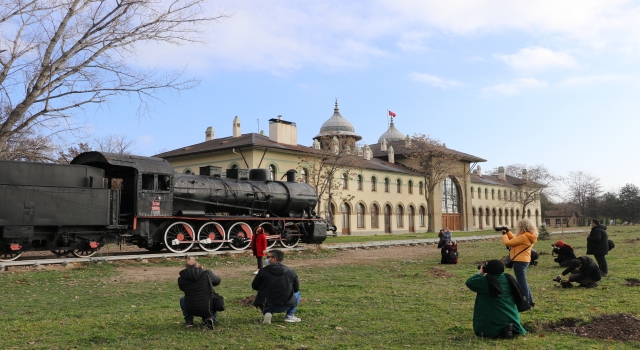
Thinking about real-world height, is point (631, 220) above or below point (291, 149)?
below

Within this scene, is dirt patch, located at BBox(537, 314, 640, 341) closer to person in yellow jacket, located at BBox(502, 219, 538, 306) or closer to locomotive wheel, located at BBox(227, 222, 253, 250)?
person in yellow jacket, located at BBox(502, 219, 538, 306)

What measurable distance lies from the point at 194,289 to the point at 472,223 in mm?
61109

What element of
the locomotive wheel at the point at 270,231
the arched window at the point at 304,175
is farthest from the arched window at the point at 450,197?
the locomotive wheel at the point at 270,231

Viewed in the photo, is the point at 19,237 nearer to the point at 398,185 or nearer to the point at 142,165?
the point at 142,165

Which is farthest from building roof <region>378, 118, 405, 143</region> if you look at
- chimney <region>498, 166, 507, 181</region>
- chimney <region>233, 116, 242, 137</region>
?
chimney <region>233, 116, 242, 137</region>

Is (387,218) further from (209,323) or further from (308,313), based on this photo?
(209,323)

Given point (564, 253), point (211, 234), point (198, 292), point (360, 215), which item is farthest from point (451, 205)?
point (198, 292)

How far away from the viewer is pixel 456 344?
673cm

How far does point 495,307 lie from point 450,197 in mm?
57039

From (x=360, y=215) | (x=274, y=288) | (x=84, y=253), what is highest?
(x=360, y=215)

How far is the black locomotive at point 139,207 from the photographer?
1605 centimetres

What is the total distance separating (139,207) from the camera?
1875 centimetres

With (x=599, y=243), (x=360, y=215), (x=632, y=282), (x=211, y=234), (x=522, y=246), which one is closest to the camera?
(x=522, y=246)

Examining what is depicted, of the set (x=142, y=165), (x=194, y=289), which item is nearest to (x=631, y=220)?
(x=142, y=165)
